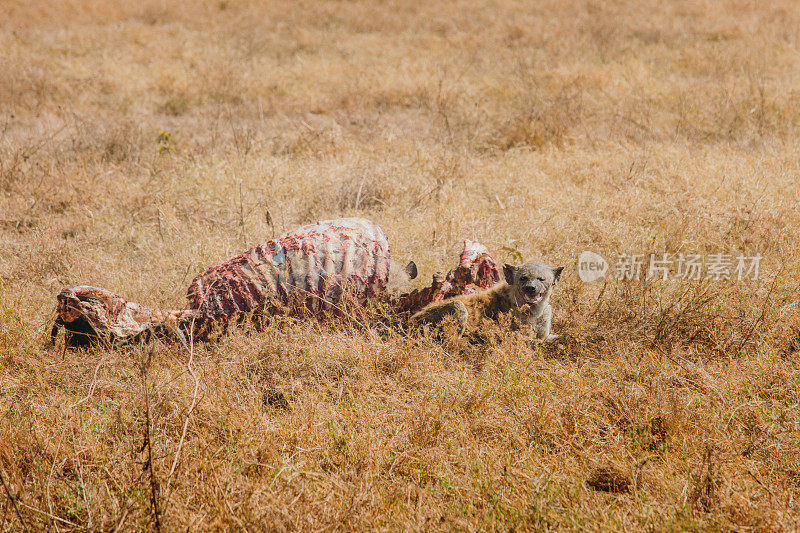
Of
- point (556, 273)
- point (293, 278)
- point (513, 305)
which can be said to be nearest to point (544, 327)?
point (513, 305)

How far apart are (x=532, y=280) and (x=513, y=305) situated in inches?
11.6

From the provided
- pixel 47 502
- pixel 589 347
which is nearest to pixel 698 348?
pixel 589 347

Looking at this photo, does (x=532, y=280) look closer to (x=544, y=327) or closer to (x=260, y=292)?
(x=544, y=327)

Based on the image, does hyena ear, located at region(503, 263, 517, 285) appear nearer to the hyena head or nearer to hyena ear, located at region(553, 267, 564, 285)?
the hyena head

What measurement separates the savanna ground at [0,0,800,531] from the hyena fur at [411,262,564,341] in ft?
0.65

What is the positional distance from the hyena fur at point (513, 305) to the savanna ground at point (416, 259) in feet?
0.65

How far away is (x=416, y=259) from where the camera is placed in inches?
188

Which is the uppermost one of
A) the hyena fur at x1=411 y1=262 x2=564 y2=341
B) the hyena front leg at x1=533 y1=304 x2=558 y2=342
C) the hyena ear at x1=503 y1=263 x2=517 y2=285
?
the hyena ear at x1=503 y1=263 x2=517 y2=285

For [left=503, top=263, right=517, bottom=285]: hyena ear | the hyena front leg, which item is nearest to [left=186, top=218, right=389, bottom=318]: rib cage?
[left=503, top=263, right=517, bottom=285]: hyena ear

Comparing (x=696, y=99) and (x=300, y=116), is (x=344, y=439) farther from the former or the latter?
(x=696, y=99)

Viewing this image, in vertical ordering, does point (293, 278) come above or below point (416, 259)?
above

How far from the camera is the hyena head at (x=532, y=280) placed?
11.9 feet

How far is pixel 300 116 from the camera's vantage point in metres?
8.49

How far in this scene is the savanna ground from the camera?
255 cm
